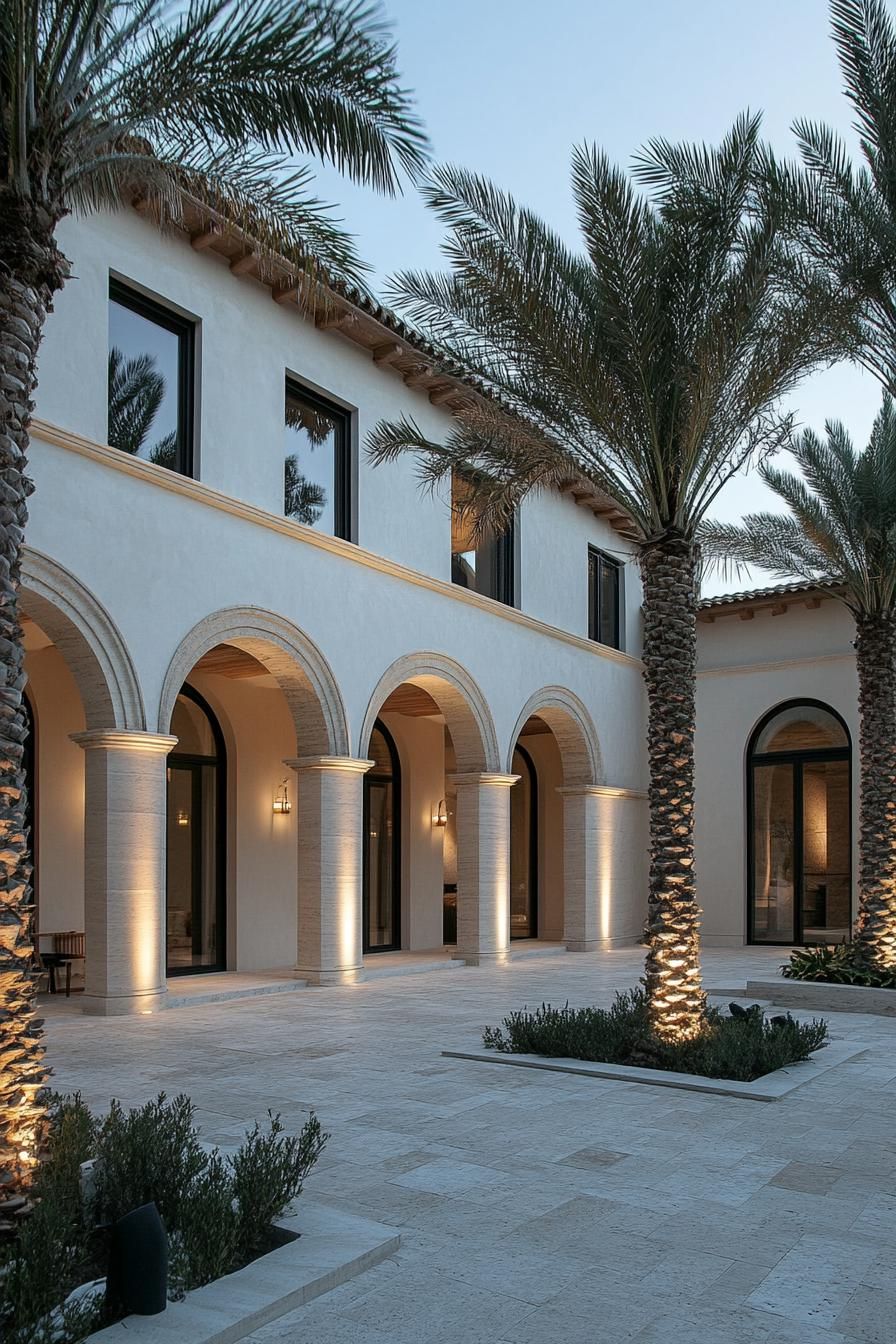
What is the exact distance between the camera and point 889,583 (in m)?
16.0

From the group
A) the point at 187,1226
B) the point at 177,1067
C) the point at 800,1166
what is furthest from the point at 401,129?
the point at 177,1067

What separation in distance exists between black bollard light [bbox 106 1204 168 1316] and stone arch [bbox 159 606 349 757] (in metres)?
9.67

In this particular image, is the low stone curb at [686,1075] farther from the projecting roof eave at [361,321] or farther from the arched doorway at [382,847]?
the arched doorway at [382,847]

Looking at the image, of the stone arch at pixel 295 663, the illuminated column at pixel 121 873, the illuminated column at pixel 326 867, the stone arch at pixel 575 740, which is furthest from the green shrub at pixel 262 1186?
the stone arch at pixel 575 740

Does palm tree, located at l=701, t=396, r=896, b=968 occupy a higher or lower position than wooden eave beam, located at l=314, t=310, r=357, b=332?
lower

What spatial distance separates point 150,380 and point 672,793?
304 inches

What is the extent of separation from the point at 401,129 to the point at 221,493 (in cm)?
775

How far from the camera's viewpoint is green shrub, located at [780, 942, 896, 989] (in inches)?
571

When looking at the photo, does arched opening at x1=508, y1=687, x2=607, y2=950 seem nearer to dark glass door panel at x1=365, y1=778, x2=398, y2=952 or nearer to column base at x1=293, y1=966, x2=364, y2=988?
dark glass door panel at x1=365, y1=778, x2=398, y2=952

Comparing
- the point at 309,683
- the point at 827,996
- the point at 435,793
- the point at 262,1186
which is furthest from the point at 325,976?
the point at 262,1186

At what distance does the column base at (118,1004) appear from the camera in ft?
41.4

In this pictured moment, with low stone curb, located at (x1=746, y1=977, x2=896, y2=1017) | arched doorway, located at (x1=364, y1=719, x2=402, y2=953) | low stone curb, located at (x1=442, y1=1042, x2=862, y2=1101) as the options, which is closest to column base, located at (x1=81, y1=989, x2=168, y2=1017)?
low stone curb, located at (x1=442, y1=1042, x2=862, y2=1101)

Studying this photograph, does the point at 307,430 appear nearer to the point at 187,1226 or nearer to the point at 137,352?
the point at 137,352

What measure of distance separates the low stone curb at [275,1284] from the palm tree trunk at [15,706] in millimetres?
961
